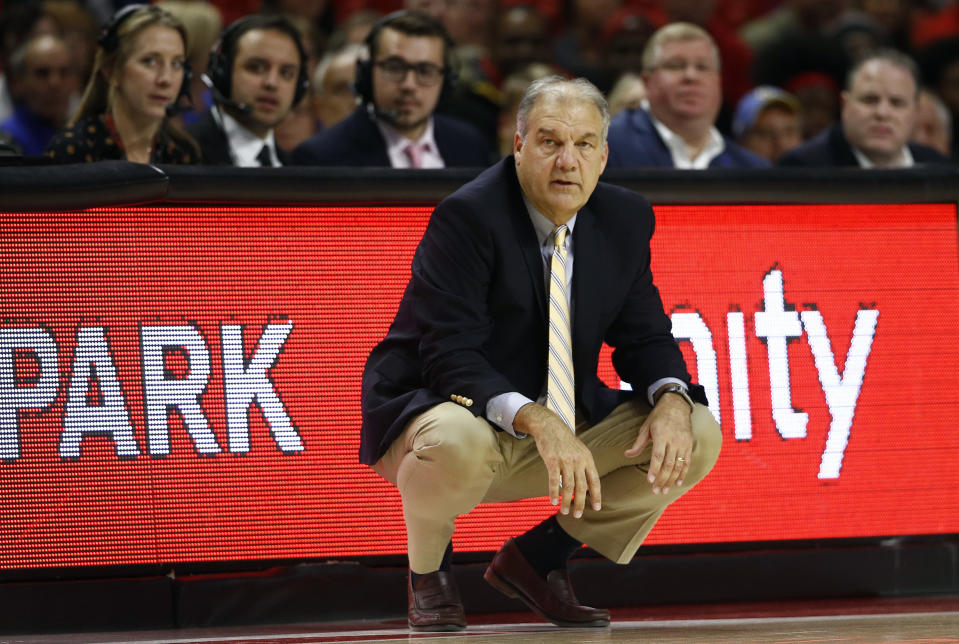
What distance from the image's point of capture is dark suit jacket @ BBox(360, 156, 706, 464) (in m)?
3.16

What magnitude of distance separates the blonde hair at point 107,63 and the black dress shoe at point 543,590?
2.13 metres

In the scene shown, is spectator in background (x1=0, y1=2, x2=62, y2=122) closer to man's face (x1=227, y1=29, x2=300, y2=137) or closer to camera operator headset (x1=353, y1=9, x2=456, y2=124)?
man's face (x1=227, y1=29, x2=300, y2=137)

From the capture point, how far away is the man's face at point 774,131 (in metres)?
6.52

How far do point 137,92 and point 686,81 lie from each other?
2.19m

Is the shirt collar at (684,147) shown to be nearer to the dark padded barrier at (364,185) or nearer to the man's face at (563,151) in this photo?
the dark padded barrier at (364,185)

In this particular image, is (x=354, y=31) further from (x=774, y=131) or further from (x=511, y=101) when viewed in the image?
(x=774, y=131)

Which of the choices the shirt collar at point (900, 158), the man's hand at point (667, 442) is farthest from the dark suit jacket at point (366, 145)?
the man's hand at point (667, 442)

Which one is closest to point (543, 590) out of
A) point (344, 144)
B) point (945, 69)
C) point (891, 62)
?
point (344, 144)

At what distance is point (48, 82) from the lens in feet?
20.3

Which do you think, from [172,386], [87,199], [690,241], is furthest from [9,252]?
[690,241]

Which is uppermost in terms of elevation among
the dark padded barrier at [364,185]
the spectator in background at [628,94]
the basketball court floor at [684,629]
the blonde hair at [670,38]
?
the blonde hair at [670,38]

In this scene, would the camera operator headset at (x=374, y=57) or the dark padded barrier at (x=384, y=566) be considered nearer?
the dark padded barrier at (x=384, y=566)

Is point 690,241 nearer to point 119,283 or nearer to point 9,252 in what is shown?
point 119,283

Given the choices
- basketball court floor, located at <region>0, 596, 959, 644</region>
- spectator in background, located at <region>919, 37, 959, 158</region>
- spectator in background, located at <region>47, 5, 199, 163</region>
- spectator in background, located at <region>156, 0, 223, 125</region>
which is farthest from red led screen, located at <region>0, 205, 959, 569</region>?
spectator in background, located at <region>919, 37, 959, 158</region>
